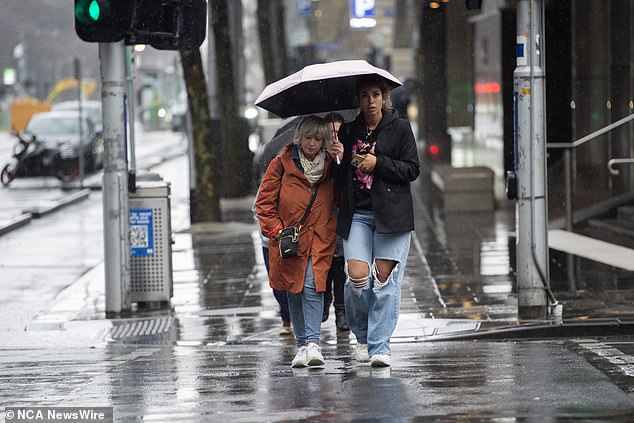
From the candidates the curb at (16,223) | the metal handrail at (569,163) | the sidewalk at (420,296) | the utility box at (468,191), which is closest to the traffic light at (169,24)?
the sidewalk at (420,296)

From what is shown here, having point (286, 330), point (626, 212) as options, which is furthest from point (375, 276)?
point (626, 212)

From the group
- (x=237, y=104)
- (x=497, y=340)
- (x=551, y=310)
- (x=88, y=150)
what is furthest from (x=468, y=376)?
(x=88, y=150)

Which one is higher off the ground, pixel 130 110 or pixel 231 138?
pixel 130 110

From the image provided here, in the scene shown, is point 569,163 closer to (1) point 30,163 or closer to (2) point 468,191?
(2) point 468,191

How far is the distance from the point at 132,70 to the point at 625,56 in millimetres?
9355

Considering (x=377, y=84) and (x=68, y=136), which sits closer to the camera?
(x=377, y=84)

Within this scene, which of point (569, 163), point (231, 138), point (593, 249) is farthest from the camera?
point (231, 138)

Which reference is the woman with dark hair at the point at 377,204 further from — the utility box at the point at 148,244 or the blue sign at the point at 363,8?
the blue sign at the point at 363,8

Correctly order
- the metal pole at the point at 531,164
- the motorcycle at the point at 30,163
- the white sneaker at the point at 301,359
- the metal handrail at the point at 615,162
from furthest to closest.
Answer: the motorcycle at the point at 30,163 < the metal handrail at the point at 615,162 < the metal pole at the point at 531,164 < the white sneaker at the point at 301,359

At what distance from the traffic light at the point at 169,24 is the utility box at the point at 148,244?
4.35 feet

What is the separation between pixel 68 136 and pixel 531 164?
79.1ft

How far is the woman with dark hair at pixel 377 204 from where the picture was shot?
313 inches

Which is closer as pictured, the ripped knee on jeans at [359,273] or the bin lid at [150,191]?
the ripped knee on jeans at [359,273]

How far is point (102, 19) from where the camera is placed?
36.8ft
